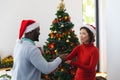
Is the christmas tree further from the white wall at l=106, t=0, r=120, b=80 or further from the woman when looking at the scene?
the white wall at l=106, t=0, r=120, b=80

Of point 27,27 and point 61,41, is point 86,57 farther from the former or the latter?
point 61,41

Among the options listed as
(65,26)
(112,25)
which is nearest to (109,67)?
(112,25)

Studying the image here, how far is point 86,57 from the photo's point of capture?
8.67 feet

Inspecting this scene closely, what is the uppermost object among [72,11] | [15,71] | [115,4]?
[72,11]

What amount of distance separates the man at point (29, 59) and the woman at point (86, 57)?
406mm

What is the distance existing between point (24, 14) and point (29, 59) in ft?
14.3

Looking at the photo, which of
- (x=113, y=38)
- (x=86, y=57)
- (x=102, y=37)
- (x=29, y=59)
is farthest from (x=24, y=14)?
(x=113, y=38)

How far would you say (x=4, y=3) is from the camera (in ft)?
20.9

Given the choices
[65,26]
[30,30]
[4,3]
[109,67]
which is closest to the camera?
[109,67]

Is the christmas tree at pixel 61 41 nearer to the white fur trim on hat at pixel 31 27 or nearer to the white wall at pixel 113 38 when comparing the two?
the white fur trim on hat at pixel 31 27

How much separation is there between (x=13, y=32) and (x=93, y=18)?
2357mm

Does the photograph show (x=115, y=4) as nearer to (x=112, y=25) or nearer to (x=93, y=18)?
(x=112, y=25)

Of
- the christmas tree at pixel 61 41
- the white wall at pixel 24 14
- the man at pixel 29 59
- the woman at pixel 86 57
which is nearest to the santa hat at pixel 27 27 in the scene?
the man at pixel 29 59

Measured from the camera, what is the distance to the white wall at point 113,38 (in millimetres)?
1949
